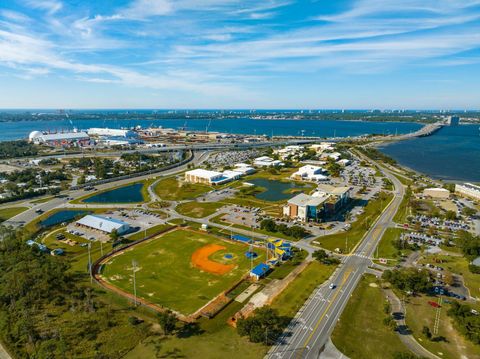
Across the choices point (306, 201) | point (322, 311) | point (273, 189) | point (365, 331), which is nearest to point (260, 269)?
point (322, 311)

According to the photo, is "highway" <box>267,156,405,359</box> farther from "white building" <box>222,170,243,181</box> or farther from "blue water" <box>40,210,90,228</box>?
"white building" <box>222,170,243,181</box>

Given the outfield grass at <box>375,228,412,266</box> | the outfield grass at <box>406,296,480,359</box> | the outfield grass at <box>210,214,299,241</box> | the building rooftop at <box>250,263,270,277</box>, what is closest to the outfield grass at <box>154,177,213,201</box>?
the outfield grass at <box>210,214,299,241</box>

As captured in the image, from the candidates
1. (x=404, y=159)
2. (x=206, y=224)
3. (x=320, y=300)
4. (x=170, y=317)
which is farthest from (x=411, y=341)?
(x=404, y=159)

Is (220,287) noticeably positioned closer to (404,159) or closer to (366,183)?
(366,183)

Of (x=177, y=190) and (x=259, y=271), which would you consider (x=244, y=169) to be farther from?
(x=259, y=271)

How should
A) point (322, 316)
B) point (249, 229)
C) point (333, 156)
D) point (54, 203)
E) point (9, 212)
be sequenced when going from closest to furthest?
point (322, 316)
point (249, 229)
point (9, 212)
point (54, 203)
point (333, 156)

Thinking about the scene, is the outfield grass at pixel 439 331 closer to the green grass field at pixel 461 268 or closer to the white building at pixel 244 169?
the green grass field at pixel 461 268
